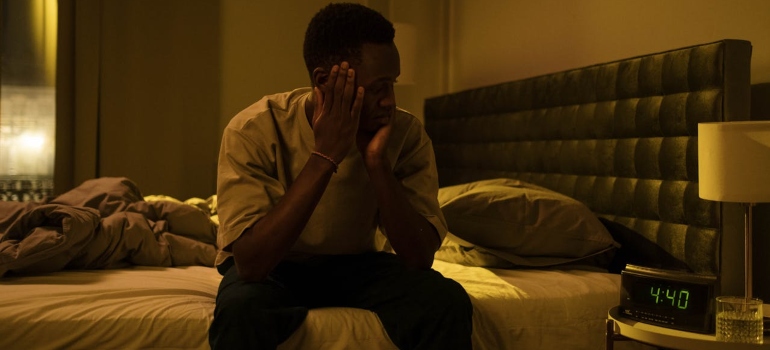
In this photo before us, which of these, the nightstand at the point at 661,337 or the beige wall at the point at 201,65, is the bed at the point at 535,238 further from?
the beige wall at the point at 201,65

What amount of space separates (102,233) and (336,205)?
33.6 inches

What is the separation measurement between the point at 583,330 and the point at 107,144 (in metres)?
3.11

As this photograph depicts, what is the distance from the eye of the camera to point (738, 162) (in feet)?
5.57

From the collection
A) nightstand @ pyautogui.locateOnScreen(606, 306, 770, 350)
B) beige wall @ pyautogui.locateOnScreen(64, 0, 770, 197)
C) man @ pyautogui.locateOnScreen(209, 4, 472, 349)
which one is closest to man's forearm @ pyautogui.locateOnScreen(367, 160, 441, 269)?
man @ pyautogui.locateOnScreen(209, 4, 472, 349)

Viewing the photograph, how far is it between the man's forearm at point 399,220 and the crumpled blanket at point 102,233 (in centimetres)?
93

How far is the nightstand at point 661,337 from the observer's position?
5.31 ft

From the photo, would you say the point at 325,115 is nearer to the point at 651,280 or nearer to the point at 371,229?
the point at 371,229

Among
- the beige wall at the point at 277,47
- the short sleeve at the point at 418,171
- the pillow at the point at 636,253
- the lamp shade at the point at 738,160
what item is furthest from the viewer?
the beige wall at the point at 277,47

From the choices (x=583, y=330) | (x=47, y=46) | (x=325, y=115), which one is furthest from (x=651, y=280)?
(x=47, y=46)

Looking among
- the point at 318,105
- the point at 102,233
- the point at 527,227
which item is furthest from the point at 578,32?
the point at 102,233

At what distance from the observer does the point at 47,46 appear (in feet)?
13.9

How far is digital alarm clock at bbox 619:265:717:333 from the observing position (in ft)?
5.62

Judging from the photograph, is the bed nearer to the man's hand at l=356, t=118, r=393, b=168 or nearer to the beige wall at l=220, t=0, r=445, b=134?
the man's hand at l=356, t=118, r=393, b=168

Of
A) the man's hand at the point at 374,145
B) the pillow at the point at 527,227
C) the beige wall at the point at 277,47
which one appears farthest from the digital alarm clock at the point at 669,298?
the beige wall at the point at 277,47
